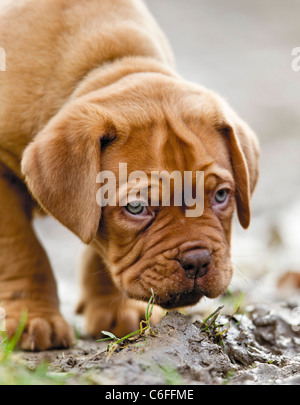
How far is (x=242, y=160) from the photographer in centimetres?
440

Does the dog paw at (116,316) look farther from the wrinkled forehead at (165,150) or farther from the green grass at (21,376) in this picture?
the green grass at (21,376)

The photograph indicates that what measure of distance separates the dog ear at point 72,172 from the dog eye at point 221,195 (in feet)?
2.41

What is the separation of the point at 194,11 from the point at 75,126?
18.3 m

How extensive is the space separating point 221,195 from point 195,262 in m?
0.63

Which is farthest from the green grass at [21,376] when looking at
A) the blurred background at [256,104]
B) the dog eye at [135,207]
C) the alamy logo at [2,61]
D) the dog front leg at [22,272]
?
the alamy logo at [2,61]

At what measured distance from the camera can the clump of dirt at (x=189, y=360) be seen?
2.84 metres

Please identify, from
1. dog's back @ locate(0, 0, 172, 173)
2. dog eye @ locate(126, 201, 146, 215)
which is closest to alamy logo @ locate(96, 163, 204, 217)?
dog eye @ locate(126, 201, 146, 215)

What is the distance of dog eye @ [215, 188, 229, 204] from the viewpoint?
4227 mm

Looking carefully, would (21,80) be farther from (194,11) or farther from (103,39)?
(194,11)

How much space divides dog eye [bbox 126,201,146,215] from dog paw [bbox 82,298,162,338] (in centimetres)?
123

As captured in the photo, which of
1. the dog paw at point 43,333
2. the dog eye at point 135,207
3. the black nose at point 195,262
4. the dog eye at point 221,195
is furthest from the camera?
the dog paw at point 43,333

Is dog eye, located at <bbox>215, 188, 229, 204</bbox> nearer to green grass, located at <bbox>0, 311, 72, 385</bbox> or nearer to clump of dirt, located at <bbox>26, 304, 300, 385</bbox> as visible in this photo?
clump of dirt, located at <bbox>26, 304, 300, 385</bbox>

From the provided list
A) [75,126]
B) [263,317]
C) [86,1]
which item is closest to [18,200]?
[75,126]

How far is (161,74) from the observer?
15.5 feet
